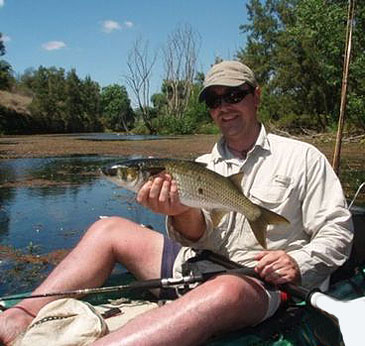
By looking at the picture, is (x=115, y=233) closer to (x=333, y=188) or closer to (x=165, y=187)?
(x=165, y=187)

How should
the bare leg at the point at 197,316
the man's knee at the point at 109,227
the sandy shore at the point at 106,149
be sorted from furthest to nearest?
the sandy shore at the point at 106,149, the man's knee at the point at 109,227, the bare leg at the point at 197,316

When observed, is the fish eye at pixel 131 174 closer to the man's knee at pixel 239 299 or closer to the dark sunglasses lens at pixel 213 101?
the man's knee at pixel 239 299

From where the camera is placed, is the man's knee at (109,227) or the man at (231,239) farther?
the man's knee at (109,227)

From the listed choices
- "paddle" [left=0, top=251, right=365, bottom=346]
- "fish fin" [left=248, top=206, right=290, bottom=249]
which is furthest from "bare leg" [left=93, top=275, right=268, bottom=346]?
"fish fin" [left=248, top=206, right=290, bottom=249]

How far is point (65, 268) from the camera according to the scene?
3607mm

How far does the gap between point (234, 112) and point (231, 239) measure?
2.84ft

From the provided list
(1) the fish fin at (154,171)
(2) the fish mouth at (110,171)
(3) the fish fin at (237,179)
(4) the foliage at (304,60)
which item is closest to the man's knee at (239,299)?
(3) the fish fin at (237,179)

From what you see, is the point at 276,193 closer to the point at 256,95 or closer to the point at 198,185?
the point at 198,185

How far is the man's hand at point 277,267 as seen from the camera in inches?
115

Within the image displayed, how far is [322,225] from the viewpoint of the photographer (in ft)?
10.4

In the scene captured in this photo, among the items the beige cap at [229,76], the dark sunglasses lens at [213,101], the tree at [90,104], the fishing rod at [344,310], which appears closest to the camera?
the fishing rod at [344,310]

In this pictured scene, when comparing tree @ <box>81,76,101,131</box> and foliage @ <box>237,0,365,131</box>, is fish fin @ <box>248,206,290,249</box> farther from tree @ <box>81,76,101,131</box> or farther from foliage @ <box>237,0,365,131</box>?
tree @ <box>81,76,101,131</box>

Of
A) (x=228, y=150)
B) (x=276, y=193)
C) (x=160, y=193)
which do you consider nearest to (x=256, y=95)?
(x=228, y=150)

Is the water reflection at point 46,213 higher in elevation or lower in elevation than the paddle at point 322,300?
lower
